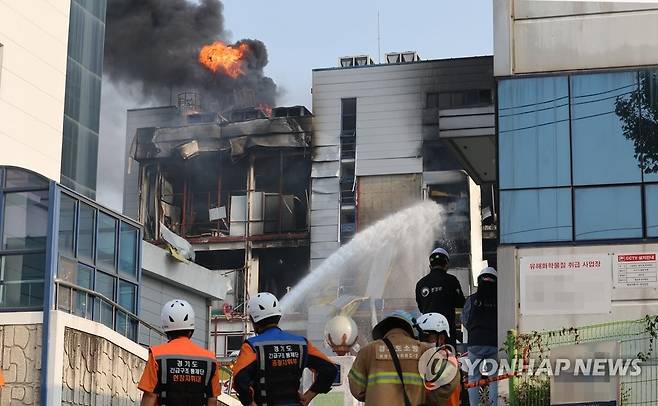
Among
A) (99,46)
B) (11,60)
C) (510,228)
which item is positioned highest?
(99,46)

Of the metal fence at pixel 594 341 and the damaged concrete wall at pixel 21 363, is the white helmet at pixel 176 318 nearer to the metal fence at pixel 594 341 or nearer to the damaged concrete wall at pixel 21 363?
the damaged concrete wall at pixel 21 363

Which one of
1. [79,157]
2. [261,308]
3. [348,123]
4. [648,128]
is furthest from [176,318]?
[348,123]

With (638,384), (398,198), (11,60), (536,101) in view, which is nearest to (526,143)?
(536,101)

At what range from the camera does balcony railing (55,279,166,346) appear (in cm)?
1780

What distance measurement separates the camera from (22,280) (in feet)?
57.7

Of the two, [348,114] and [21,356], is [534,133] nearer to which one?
[21,356]

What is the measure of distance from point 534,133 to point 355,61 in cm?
7004

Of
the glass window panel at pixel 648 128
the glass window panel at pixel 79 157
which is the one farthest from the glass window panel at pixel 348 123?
the glass window panel at pixel 648 128

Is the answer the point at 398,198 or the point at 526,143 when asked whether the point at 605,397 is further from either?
the point at 398,198

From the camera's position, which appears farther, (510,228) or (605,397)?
(510,228)

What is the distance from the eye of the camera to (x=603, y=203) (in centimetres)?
1841

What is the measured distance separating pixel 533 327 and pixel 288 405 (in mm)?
9051

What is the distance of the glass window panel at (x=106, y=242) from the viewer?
20047 mm

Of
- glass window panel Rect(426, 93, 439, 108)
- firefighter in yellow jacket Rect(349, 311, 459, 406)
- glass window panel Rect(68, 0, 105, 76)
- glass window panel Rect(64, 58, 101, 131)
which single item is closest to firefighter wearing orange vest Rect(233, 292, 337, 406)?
firefighter in yellow jacket Rect(349, 311, 459, 406)
